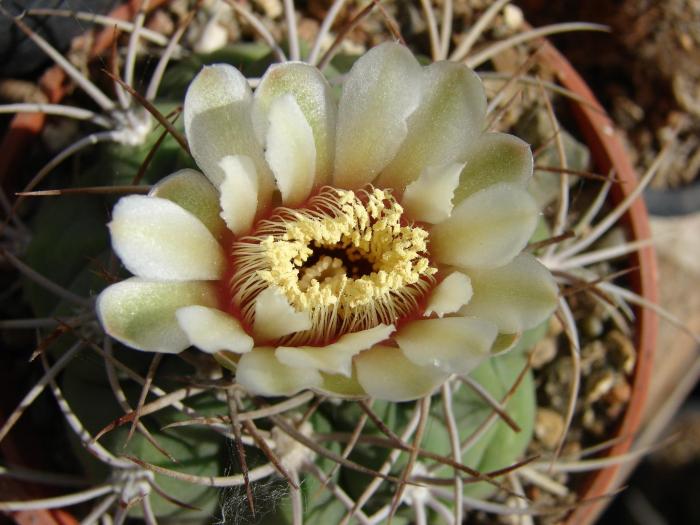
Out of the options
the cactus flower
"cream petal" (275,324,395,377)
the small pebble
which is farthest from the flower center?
the small pebble

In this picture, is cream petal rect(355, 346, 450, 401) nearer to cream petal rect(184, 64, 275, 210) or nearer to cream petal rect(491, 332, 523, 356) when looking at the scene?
cream petal rect(491, 332, 523, 356)

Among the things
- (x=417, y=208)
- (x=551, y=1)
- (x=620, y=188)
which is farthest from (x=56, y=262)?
(x=551, y=1)

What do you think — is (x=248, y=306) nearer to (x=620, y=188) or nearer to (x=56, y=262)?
(x=56, y=262)

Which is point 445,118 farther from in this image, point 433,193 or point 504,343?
point 504,343

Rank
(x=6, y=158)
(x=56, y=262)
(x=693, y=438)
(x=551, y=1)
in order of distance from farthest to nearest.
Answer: (x=693, y=438), (x=551, y=1), (x=6, y=158), (x=56, y=262)

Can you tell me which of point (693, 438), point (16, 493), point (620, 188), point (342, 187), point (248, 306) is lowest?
point (693, 438)

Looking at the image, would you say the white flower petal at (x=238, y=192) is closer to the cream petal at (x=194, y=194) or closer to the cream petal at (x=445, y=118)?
the cream petal at (x=194, y=194)
